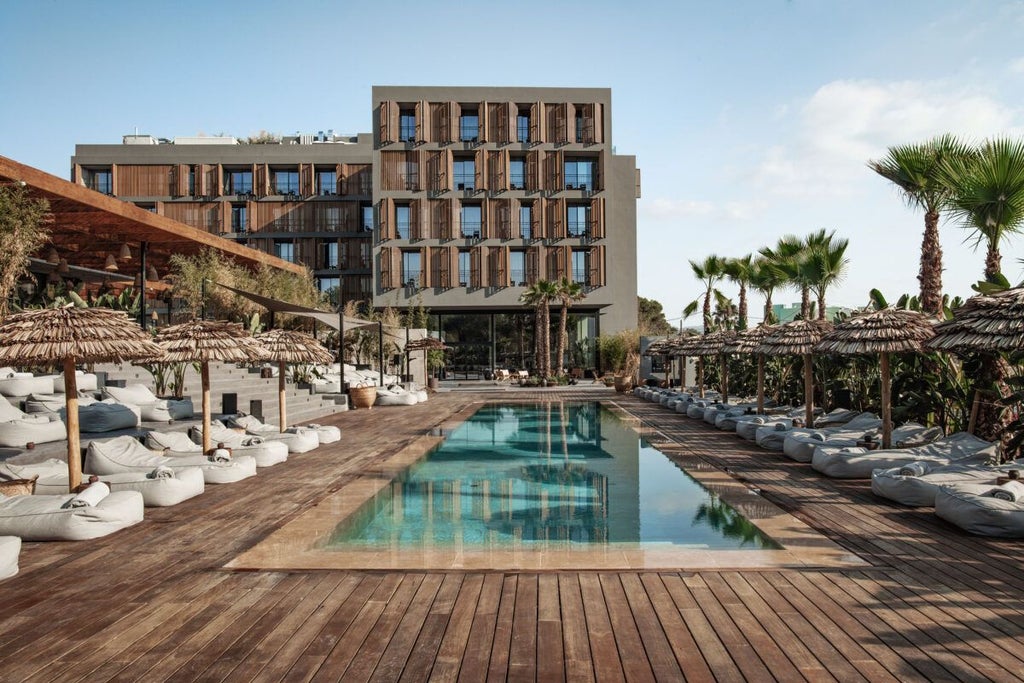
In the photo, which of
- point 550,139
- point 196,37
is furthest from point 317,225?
point 196,37

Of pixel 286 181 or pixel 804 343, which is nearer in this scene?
pixel 804 343

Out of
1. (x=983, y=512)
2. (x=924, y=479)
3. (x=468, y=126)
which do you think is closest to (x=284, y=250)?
(x=468, y=126)

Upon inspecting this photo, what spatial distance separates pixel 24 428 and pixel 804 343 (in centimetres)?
1135

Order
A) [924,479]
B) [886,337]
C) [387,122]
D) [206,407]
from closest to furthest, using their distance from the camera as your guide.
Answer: [924,479], [886,337], [206,407], [387,122]

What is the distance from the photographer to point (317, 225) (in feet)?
128

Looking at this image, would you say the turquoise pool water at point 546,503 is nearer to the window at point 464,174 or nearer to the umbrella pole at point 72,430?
the umbrella pole at point 72,430

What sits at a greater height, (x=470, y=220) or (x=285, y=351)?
(x=470, y=220)

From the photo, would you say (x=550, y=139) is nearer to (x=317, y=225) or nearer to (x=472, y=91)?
(x=472, y=91)

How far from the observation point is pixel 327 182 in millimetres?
39688

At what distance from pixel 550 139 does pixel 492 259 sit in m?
6.74

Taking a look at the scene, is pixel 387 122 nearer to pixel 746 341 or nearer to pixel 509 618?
pixel 746 341

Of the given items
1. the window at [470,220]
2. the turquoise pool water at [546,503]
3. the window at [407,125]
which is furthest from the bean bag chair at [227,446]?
the window at [407,125]

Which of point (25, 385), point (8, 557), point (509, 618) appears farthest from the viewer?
point (25, 385)

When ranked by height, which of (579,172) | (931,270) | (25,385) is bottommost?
(25,385)
